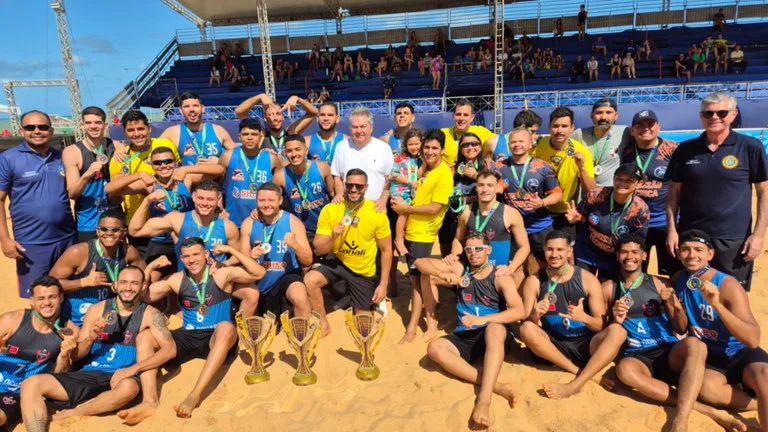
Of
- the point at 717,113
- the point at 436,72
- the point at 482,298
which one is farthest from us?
the point at 436,72

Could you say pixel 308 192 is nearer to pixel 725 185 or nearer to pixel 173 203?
pixel 173 203

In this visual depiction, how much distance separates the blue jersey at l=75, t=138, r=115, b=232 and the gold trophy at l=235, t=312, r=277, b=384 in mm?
2050

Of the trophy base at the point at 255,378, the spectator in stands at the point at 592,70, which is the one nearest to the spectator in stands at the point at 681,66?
the spectator in stands at the point at 592,70

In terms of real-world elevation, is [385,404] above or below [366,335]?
below

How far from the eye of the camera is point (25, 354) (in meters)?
3.48

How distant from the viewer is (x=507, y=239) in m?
4.27

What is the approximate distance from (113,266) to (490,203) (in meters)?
3.42

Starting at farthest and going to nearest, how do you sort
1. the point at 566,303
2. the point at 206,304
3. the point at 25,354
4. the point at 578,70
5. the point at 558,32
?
the point at 558,32 → the point at 578,70 → the point at 206,304 → the point at 566,303 → the point at 25,354

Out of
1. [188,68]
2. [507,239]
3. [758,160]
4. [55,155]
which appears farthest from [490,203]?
[188,68]

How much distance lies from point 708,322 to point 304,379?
3.07 metres

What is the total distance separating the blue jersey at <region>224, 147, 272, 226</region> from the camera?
500cm

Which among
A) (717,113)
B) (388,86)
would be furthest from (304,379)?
(388,86)

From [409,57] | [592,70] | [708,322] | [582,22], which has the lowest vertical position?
[708,322]

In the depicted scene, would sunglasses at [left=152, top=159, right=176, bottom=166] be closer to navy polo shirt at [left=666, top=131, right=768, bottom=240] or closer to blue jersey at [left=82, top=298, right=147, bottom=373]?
blue jersey at [left=82, top=298, right=147, bottom=373]
